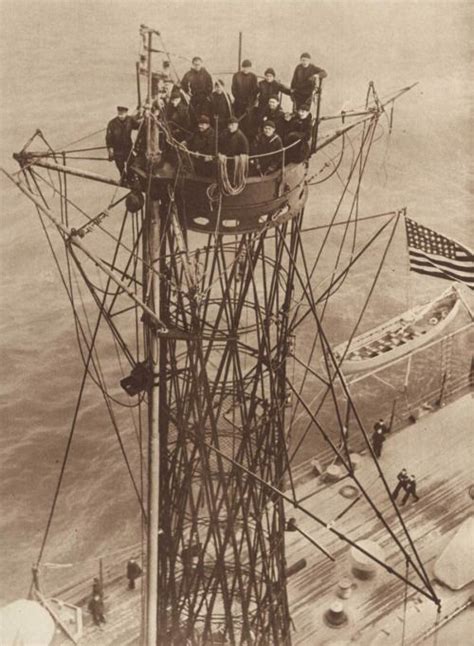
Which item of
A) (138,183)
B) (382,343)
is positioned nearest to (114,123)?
(138,183)

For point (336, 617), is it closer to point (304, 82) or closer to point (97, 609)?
point (97, 609)

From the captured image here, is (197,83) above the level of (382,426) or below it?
above

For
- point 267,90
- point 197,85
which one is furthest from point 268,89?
point 197,85

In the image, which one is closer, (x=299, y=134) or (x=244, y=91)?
(x=299, y=134)

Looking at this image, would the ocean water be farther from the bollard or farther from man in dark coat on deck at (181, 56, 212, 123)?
man in dark coat on deck at (181, 56, 212, 123)

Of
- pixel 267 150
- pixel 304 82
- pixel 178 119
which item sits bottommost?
pixel 267 150
